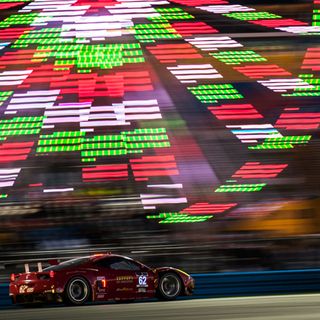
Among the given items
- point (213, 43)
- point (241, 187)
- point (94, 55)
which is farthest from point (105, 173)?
point (213, 43)

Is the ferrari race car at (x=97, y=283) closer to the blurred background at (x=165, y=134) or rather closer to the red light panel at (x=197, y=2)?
the blurred background at (x=165, y=134)

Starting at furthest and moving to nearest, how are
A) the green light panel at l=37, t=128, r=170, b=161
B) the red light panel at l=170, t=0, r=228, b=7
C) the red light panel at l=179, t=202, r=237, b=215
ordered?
the red light panel at l=170, t=0, r=228, b=7
the green light panel at l=37, t=128, r=170, b=161
the red light panel at l=179, t=202, r=237, b=215

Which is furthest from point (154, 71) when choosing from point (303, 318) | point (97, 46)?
point (303, 318)

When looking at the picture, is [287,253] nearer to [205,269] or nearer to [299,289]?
[205,269]

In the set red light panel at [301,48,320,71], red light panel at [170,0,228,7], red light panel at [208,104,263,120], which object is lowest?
red light panel at [208,104,263,120]

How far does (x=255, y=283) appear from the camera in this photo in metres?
8.54

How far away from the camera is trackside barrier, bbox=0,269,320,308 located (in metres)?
8.45

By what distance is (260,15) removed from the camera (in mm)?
12328

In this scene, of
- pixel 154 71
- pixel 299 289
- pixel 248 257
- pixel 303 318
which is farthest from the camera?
pixel 154 71

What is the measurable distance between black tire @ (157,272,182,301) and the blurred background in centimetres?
253

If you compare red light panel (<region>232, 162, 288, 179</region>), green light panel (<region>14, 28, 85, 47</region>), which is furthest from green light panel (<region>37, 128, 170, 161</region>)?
green light panel (<region>14, 28, 85, 47</region>)

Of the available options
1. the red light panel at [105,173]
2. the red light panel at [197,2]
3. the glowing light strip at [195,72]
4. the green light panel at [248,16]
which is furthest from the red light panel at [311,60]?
the red light panel at [105,173]

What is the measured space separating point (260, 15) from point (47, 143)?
4.24 m

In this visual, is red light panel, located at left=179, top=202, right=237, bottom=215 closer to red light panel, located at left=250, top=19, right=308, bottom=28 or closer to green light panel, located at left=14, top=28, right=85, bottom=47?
red light panel, located at left=250, top=19, right=308, bottom=28
